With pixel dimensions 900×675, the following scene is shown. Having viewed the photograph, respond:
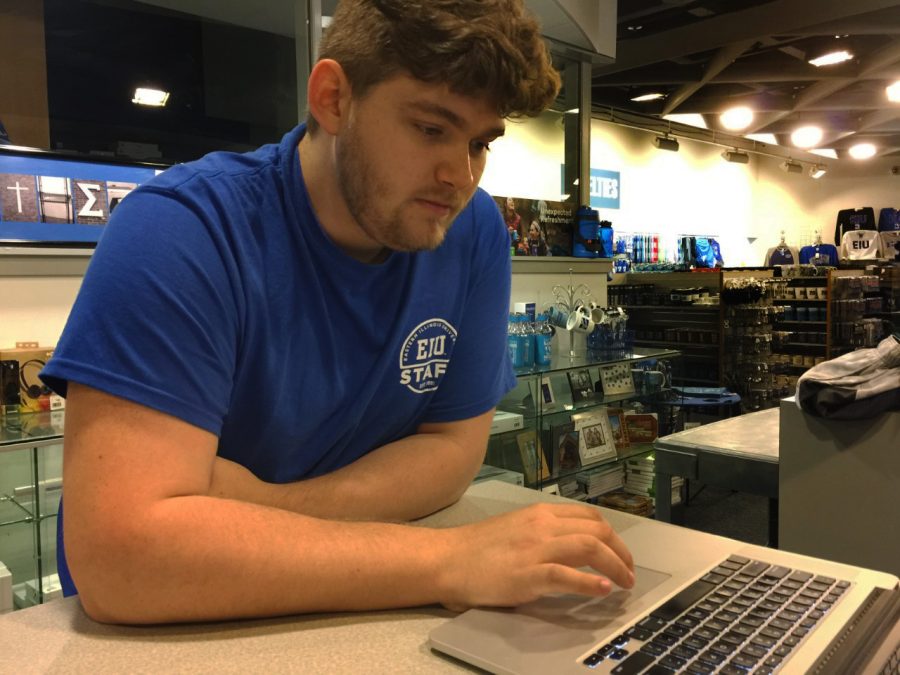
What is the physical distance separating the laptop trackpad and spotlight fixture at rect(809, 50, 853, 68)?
6.89 meters

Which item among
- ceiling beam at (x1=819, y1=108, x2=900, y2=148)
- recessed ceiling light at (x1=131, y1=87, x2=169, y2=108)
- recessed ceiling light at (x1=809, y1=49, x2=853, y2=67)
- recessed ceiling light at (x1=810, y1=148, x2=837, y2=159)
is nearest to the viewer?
recessed ceiling light at (x1=131, y1=87, x2=169, y2=108)

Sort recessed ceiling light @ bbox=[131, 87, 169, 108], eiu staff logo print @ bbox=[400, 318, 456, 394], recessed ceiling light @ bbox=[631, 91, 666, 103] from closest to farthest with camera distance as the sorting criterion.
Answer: eiu staff logo print @ bbox=[400, 318, 456, 394] → recessed ceiling light @ bbox=[131, 87, 169, 108] → recessed ceiling light @ bbox=[631, 91, 666, 103]

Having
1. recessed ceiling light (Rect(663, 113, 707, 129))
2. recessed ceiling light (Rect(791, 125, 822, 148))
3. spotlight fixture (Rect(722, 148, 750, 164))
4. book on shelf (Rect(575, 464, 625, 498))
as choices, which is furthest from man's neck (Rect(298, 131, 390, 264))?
spotlight fixture (Rect(722, 148, 750, 164))

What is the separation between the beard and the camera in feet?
2.74

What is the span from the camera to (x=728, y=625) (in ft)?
→ 2.07

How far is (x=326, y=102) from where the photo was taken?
0.85m

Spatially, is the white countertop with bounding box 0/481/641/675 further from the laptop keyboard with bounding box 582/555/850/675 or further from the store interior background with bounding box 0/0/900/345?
the store interior background with bounding box 0/0/900/345

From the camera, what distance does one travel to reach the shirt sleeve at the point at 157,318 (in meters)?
0.68

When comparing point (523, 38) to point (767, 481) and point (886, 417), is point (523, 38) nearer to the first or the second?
point (886, 417)

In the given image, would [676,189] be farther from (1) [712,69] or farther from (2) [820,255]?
(1) [712,69]

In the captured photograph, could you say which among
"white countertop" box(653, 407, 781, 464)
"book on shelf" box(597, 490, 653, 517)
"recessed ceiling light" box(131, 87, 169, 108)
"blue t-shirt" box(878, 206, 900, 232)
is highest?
"blue t-shirt" box(878, 206, 900, 232)

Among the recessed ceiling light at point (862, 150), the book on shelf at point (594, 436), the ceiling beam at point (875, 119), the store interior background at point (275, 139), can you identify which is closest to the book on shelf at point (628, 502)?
the book on shelf at point (594, 436)

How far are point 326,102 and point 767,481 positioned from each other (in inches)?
72.2

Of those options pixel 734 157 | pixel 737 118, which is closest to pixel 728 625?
pixel 737 118
